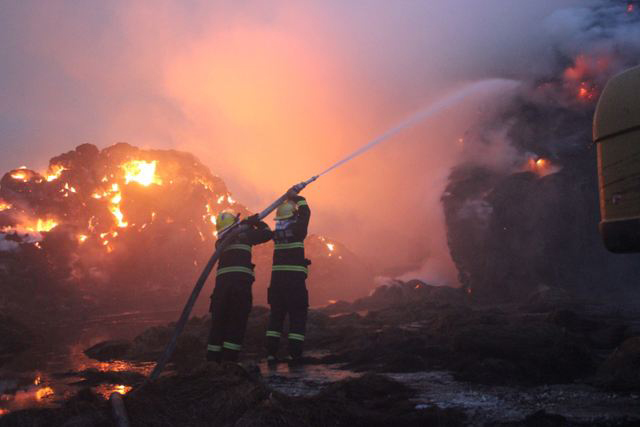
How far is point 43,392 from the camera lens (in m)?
4.43

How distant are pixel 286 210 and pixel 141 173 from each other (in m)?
49.8

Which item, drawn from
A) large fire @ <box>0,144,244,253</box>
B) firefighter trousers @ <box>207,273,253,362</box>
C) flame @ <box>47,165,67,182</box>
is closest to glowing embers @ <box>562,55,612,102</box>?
firefighter trousers @ <box>207,273,253,362</box>

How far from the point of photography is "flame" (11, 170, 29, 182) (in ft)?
150

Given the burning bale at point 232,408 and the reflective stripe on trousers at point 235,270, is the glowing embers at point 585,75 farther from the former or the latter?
the burning bale at point 232,408

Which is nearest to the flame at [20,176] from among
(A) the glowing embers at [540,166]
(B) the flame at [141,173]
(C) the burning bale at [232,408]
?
(B) the flame at [141,173]

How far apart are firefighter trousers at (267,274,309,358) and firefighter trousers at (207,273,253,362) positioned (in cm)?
64

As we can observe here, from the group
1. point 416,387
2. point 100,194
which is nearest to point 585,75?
point 416,387

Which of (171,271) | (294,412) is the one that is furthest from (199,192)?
(294,412)

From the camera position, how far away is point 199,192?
53.6m

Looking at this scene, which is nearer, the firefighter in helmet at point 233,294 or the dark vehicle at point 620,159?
the dark vehicle at point 620,159

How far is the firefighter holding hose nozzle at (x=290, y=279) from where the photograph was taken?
594cm

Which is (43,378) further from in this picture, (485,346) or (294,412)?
(485,346)

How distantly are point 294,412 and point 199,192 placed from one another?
175ft

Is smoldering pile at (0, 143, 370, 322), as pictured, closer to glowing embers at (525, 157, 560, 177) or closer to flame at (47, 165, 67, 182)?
flame at (47, 165, 67, 182)
